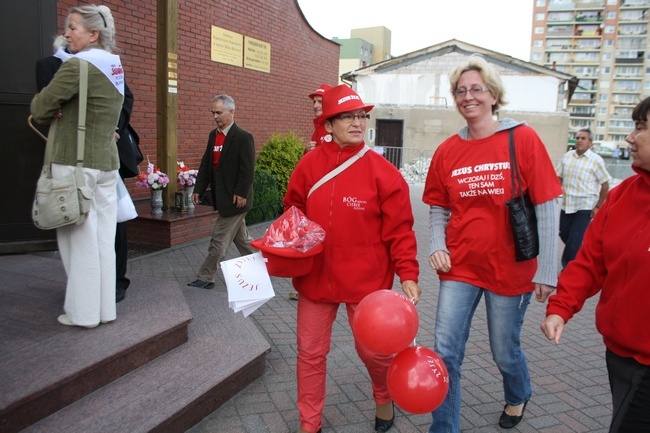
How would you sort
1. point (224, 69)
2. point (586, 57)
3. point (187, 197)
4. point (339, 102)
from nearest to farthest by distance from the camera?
point (339, 102), point (187, 197), point (224, 69), point (586, 57)

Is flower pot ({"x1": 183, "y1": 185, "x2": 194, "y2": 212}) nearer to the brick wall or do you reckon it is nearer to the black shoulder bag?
the brick wall

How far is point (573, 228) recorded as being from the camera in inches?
283

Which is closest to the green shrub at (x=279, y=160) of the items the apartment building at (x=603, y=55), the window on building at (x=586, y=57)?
the apartment building at (x=603, y=55)

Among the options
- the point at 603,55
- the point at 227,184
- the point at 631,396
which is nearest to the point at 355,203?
the point at 631,396

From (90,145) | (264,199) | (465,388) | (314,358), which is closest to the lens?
(314,358)

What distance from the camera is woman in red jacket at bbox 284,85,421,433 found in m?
2.91

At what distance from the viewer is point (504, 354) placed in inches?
119

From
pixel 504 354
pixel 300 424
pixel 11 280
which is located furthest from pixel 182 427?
pixel 11 280

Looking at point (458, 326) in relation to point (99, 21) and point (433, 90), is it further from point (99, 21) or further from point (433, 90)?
point (433, 90)

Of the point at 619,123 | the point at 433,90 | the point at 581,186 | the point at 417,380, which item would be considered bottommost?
the point at 417,380

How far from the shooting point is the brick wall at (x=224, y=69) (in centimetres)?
827

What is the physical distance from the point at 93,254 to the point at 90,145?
2.20ft

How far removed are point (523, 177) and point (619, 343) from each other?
1.05 meters

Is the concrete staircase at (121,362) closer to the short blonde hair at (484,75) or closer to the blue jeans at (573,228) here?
the short blonde hair at (484,75)
